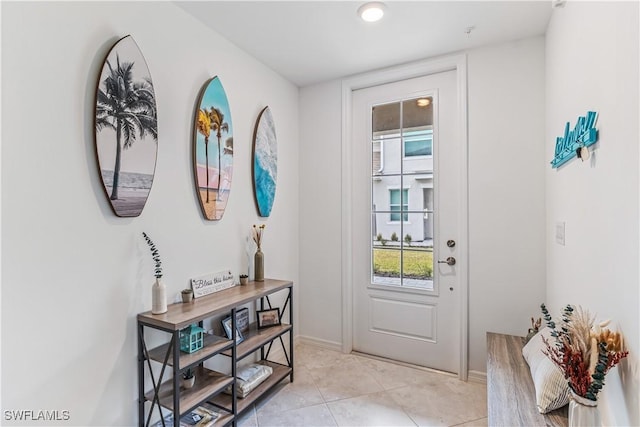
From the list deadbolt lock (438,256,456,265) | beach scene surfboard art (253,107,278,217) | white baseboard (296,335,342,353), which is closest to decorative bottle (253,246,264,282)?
beach scene surfboard art (253,107,278,217)

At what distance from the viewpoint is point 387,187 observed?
9.27ft

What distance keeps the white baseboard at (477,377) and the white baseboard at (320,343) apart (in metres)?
1.10

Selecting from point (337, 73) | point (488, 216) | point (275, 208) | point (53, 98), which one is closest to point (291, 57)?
point (337, 73)

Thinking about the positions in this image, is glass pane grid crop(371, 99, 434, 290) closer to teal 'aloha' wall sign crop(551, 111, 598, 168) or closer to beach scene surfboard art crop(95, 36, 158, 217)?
teal 'aloha' wall sign crop(551, 111, 598, 168)

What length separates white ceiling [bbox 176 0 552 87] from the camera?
1.92 m

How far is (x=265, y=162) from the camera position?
2648 millimetres

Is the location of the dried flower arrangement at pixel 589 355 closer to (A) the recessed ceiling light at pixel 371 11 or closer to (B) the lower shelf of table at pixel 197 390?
(B) the lower shelf of table at pixel 197 390

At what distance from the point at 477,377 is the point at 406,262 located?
1.00 meters

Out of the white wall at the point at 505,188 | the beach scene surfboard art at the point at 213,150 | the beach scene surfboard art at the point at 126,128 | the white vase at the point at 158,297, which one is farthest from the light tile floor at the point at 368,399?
the beach scene surfboard art at the point at 126,128

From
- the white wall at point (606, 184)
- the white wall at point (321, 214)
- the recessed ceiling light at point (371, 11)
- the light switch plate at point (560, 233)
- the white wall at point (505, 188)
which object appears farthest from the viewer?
the white wall at point (321, 214)

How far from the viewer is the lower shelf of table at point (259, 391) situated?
6.52 feet

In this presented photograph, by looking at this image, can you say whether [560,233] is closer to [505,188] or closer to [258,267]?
[505,188]

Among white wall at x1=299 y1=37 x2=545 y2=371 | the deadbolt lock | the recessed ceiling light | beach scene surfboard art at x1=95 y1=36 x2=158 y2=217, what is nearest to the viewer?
beach scene surfboard art at x1=95 y1=36 x2=158 y2=217

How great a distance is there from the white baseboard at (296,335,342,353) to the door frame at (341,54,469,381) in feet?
0.22
